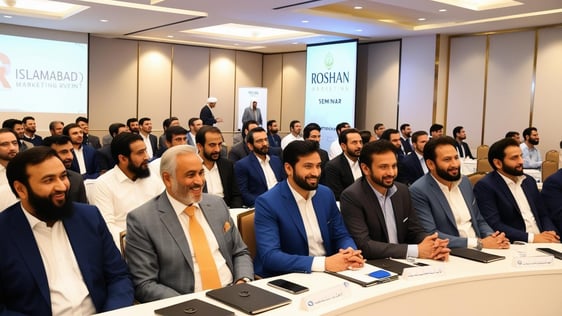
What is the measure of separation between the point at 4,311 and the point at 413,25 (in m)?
10.9

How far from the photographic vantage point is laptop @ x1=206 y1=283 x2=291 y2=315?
2.04 m

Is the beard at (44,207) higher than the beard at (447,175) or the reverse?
the reverse

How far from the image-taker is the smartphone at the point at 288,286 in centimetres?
227

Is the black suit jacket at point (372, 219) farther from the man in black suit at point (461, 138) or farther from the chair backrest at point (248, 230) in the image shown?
the man in black suit at point (461, 138)

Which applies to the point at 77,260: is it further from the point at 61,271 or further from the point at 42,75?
the point at 42,75

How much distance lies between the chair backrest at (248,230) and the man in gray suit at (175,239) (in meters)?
0.37

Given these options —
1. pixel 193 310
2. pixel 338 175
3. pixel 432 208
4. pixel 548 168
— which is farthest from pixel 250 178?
pixel 548 168

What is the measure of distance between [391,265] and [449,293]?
32 cm

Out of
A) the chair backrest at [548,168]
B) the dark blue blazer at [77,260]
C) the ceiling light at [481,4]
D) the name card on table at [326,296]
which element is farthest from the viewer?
the ceiling light at [481,4]

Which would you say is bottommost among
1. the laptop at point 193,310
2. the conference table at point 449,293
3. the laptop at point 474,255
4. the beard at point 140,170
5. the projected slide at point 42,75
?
the conference table at point 449,293

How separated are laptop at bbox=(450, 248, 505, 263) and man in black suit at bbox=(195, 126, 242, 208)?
2.55m

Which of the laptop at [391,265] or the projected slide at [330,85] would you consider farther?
the projected slide at [330,85]

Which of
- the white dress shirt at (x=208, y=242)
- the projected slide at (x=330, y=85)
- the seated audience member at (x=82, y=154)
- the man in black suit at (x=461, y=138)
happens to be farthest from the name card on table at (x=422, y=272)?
the projected slide at (x=330, y=85)

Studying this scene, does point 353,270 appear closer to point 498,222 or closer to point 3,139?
point 498,222
